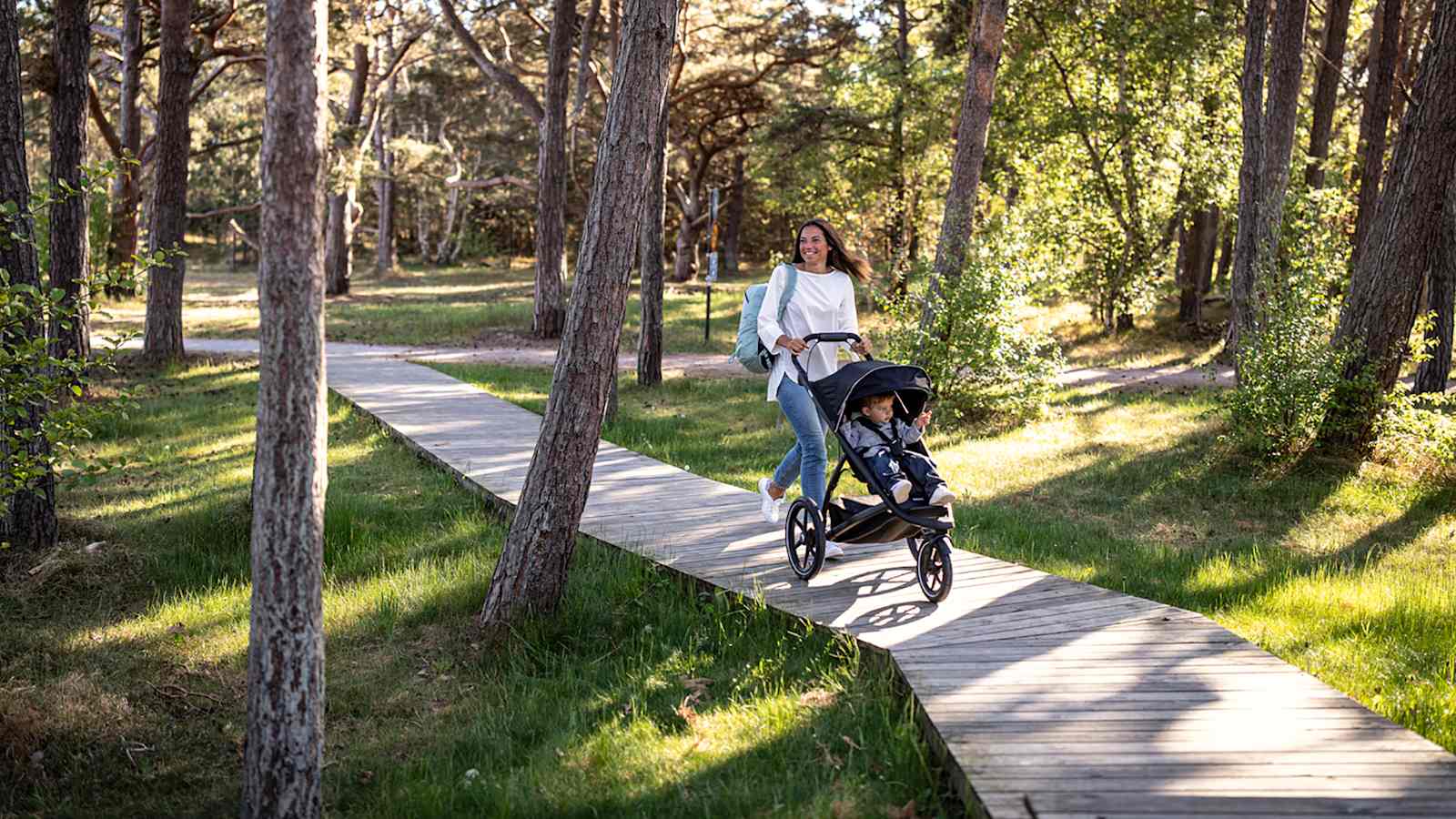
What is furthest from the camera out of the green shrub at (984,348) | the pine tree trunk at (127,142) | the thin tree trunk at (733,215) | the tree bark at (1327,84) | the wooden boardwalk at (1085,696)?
the thin tree trunk at (733,215)

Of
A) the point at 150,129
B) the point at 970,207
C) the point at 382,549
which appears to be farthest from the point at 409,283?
the point at 382,549

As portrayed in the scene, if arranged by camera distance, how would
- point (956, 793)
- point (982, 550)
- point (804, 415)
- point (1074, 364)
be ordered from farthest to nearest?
point (1074, 364) → point (982, 550) → point (804, 415) → point (956, 793)

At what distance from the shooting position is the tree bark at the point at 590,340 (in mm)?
5949

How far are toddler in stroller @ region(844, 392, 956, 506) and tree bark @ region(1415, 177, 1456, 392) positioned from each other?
34.5 feet

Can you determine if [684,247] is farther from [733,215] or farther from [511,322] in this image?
[511,322]

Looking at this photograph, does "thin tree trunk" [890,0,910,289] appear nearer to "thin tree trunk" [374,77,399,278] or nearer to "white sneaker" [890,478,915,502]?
"white sneaker" [890,478,915,502]

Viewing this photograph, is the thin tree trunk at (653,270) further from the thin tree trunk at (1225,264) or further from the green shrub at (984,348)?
the thin tree trunk at (1225,264)

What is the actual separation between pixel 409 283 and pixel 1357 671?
1442 inches

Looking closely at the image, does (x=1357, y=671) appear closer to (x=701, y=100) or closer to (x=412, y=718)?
(x=412, y=718)

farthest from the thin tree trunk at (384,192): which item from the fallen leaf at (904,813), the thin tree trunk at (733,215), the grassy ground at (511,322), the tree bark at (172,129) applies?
the fallen leaf at (904,813)

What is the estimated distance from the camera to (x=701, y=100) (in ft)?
112

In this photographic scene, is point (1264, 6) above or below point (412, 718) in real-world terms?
above

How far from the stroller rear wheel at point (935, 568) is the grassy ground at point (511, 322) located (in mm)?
11413

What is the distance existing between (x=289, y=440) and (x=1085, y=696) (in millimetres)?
3373
